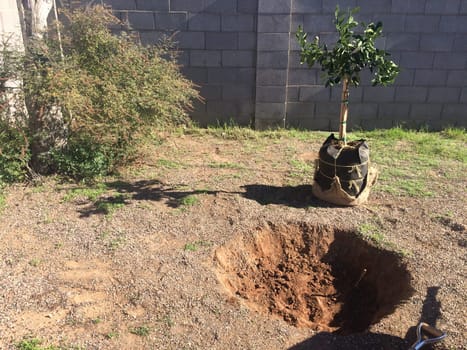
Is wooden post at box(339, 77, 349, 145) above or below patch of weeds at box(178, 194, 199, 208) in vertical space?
above

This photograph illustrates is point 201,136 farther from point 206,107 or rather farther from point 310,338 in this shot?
point 310,338

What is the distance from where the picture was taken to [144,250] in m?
3.50

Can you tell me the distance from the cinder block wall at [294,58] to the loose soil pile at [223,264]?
2.05 meters

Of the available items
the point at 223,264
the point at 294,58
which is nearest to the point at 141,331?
the point at 223,264

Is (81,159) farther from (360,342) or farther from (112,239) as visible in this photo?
(360,342)

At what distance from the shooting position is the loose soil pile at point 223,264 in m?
2.69

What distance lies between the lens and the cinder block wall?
631 centimetres

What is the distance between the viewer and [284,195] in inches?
180

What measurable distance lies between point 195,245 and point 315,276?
1.01 metres

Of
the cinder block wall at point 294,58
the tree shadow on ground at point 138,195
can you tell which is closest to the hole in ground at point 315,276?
the tree shadow on ground at point 138,195

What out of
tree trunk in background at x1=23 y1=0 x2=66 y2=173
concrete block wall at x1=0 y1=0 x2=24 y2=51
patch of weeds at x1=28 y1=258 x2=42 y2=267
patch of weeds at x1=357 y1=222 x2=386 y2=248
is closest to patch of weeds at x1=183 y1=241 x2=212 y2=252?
patch of weeds at x1=28 y1=258 x2=42 y2=267

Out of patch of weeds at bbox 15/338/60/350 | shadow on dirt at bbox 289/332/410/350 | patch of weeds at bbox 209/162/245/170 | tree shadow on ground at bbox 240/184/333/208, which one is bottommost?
shadow on dirt at bbox 289/332/410/350

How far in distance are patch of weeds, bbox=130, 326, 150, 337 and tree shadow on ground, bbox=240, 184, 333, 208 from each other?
1.95m

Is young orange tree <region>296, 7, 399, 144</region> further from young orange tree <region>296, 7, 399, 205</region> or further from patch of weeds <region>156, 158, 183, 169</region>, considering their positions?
patch of weeds <region>156, 158, 183, 169</region>
